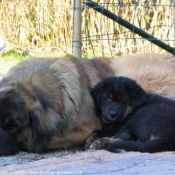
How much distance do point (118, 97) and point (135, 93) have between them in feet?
0.58

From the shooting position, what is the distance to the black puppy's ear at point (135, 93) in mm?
5086

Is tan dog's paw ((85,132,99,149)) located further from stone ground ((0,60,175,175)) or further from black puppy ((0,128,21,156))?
black puppy ((0,128,21,156))

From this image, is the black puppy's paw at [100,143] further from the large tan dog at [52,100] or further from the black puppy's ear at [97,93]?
the black puppy's ear at [97,93]

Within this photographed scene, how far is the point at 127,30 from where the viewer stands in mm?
11219

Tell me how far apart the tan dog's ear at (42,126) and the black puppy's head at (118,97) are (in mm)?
583

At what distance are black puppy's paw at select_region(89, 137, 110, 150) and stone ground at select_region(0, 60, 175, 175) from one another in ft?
0.52

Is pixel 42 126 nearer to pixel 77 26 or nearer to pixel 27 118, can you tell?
pixel 27 118

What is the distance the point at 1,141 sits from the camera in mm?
4527

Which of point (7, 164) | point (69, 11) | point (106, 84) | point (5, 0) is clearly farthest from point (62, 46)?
point (7, 164)

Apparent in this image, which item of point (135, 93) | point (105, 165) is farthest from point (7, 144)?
point (135, 93)

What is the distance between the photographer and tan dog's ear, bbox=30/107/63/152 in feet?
15.2

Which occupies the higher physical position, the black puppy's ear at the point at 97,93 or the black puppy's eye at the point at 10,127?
the black puppy's ear at the point at 97,93

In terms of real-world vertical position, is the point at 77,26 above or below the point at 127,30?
above

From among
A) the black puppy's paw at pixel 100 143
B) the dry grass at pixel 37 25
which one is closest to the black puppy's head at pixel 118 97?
the black puppy's paw at pixel 100 143
